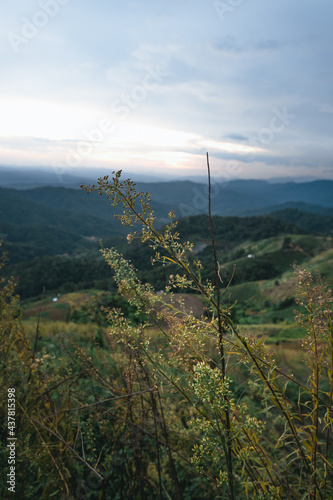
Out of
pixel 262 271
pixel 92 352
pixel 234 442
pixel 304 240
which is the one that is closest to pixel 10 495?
pixel 234 442

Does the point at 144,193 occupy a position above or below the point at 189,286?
above

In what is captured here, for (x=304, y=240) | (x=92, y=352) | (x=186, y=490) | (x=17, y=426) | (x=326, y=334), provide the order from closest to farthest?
(x=326, y=334) → (x=17, y=426) → (x=186, y=490) → (x=92, y=352) → (x=304, y=240)

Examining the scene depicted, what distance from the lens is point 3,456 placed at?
5.55 ft

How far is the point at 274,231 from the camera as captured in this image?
90812 millimetres

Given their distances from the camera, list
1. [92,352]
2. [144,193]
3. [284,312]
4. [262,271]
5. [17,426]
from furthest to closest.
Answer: [262,271] < [284,312] < [92,352] < [17,426] < [144,193]

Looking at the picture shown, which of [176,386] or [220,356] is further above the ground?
[220,356]

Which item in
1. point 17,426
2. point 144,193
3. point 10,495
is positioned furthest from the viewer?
point 17,426

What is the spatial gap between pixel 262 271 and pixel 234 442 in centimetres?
5003

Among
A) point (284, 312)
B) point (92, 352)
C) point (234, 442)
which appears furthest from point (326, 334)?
point (284, 312)

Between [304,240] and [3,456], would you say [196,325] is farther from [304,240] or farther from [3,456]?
[304,240]

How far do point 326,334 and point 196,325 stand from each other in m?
0.55

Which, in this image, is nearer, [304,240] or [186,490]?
[186,490]

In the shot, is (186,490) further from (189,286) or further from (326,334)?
(189,286)

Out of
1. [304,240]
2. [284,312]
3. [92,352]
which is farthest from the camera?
[304,240]
